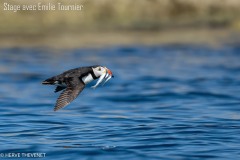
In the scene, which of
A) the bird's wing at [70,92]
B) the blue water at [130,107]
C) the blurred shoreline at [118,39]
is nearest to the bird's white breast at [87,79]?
the bird's wing at [70,92]

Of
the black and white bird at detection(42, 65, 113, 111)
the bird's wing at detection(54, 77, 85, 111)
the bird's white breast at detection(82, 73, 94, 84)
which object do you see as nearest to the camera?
the bird's wing at detection(54, 77, 85, 111)

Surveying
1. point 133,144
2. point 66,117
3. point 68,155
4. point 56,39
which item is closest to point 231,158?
point 133,144

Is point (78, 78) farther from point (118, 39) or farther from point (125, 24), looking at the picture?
point (125, 24)

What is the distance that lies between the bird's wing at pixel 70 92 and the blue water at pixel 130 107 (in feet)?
2.33

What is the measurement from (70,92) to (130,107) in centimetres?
486

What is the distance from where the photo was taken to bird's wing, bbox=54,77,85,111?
11352 millimetres

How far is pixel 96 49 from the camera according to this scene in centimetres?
2847

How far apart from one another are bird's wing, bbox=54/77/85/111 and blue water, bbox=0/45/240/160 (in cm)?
71

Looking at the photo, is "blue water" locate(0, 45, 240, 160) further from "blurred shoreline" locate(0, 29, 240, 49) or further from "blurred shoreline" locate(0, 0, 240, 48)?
"blurred shoreline" locate(0, 0, 240, 48)

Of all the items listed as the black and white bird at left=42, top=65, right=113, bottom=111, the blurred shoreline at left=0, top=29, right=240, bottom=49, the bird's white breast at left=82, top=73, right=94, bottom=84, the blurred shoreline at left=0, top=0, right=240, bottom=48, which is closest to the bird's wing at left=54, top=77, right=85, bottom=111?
the black and white bird at left=42, top=65, right=113, bottom=111

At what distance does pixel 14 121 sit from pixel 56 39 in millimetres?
18429

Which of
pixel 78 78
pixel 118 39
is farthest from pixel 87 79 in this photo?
pixel 118 39

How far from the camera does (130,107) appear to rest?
53.5 feet

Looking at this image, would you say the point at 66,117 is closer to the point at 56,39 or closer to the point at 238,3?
the point at 56,39
